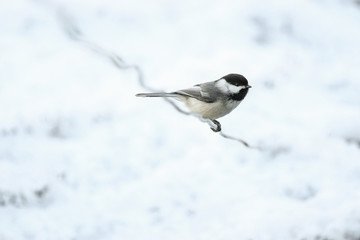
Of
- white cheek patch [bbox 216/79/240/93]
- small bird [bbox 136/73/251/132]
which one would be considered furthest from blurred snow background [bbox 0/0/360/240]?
white cheek patch [bbox 216/79/240/93]

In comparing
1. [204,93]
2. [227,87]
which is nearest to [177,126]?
[204,93]

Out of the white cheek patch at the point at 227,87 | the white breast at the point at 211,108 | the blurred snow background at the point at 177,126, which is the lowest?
the blurred snow background at the point at 177,126

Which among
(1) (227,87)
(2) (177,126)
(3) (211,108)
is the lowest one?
(2) (177,126)

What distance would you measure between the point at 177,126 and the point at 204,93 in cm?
89

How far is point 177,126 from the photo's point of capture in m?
3.29

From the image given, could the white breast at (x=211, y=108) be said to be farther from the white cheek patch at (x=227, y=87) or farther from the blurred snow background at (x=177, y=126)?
the blurred snow background at (x=177, y=126)

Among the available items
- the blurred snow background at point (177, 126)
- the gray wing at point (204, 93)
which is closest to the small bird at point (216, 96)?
the gray wing at point (204, 93)

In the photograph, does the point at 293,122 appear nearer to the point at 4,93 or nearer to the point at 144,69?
the point at 144,69

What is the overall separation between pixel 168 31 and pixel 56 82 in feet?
→ 2.89

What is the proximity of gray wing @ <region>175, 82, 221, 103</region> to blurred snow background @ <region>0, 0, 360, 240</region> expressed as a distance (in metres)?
0.64

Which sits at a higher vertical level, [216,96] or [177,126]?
[216,96]

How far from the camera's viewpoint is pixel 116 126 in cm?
330

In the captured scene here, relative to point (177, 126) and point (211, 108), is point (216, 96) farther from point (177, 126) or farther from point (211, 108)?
point (177, 126)

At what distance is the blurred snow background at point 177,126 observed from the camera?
2.82 m
